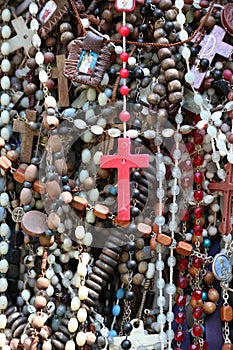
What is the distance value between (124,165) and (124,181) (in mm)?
29

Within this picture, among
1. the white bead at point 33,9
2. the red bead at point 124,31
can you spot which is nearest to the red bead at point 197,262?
the red bead at point 124,31

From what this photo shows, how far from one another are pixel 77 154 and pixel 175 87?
236 millimetres

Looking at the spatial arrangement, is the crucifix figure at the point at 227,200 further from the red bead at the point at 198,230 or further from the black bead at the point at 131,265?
the black bead at the point at 131,265

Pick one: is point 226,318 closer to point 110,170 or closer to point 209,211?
point 209,211

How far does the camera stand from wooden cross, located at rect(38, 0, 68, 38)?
4.09 ft

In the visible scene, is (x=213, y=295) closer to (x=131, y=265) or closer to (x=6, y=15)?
(x=131, y=265)

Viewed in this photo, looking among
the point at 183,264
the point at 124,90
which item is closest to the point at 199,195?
the point at 183,264

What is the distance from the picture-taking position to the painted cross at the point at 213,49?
1.22 m

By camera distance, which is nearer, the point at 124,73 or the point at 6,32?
the point at 124,73

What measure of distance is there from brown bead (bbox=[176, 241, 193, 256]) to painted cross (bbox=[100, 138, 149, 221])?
0.11 meters

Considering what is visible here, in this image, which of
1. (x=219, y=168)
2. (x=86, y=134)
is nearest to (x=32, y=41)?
(x=86, y=134)

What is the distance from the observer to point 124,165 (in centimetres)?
119

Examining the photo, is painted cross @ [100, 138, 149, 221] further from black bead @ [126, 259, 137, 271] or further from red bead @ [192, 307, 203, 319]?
red bead @ [192, 307, 203, 319]

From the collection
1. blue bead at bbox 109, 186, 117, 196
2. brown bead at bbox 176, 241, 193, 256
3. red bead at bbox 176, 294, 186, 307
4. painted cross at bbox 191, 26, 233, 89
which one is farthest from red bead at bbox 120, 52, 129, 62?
red bead at bbox 176, 294, 186, 307
